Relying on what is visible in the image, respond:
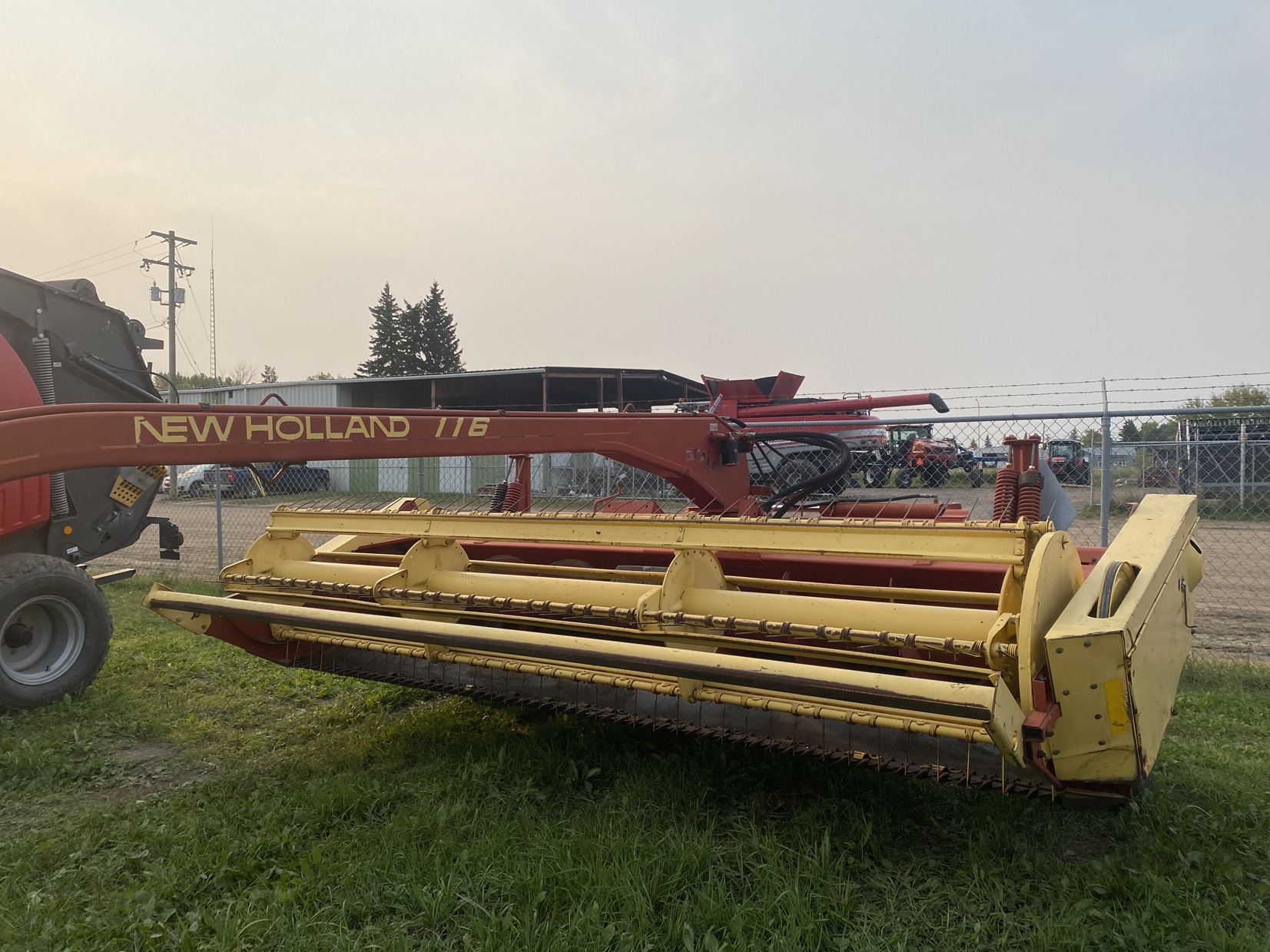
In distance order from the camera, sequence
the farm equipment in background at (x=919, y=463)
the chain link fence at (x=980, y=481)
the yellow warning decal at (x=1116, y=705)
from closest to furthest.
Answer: the yellow warning decal at (x=1116, y=705) < the chain link fence at (x=980, y=481) < the farm equipment in background at (x=919, y=463)

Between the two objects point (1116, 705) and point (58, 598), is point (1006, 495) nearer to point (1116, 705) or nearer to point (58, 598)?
point (1116, 705)

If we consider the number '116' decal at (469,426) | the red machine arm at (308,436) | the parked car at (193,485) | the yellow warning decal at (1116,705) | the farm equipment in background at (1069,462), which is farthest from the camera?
the parked car at (193,485)

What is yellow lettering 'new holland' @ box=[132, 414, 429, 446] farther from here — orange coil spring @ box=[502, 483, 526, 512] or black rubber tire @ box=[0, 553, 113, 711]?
black rubber tire @ box=[0, 553, 113, 711]

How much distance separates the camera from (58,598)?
14.6 feet

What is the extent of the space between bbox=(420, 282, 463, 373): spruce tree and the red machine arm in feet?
164

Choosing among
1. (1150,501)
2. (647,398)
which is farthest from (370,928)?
(647,398)

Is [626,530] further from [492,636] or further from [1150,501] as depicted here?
[1150,501]

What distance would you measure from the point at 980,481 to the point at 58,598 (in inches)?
254

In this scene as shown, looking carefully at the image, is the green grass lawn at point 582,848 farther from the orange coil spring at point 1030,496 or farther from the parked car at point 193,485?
the parked car at point 193,485

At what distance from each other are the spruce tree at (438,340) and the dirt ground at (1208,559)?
37253 millimetres

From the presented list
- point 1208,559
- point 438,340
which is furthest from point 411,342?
point 1208,559

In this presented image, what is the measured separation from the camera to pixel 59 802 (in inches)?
127

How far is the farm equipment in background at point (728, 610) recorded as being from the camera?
223 cm

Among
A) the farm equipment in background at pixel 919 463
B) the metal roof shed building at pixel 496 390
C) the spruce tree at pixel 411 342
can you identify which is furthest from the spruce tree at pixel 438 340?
the farm equipment in background at pixel 919 463
